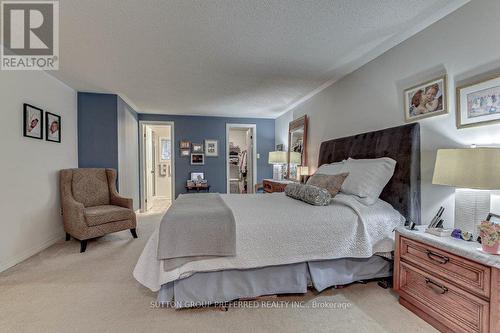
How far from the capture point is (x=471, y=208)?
5.30 feet

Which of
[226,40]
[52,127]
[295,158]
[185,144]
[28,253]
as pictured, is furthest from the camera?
[185,144]

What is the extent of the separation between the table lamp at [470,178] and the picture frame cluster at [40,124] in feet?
13.3

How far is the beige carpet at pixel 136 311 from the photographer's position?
161 cm

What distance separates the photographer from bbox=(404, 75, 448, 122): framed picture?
77.4 inches

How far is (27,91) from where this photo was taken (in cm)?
278

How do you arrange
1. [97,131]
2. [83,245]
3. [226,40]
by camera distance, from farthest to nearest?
[97,131]
[83,245]
[226,40]

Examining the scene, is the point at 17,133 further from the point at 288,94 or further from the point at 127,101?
the point at 288,94

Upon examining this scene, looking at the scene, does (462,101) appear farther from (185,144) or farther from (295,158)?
(185,144)

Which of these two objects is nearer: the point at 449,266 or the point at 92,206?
the point at 449,266

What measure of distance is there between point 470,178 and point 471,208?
29 cm

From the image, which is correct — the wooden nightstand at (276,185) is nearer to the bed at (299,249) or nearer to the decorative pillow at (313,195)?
the decorative pillow at (313,195)

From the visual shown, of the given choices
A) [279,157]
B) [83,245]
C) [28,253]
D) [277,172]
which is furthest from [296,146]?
[28,253]

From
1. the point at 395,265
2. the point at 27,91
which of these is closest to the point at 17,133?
the point at 27,91

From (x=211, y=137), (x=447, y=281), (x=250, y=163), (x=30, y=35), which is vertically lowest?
(x=447, y=281)
